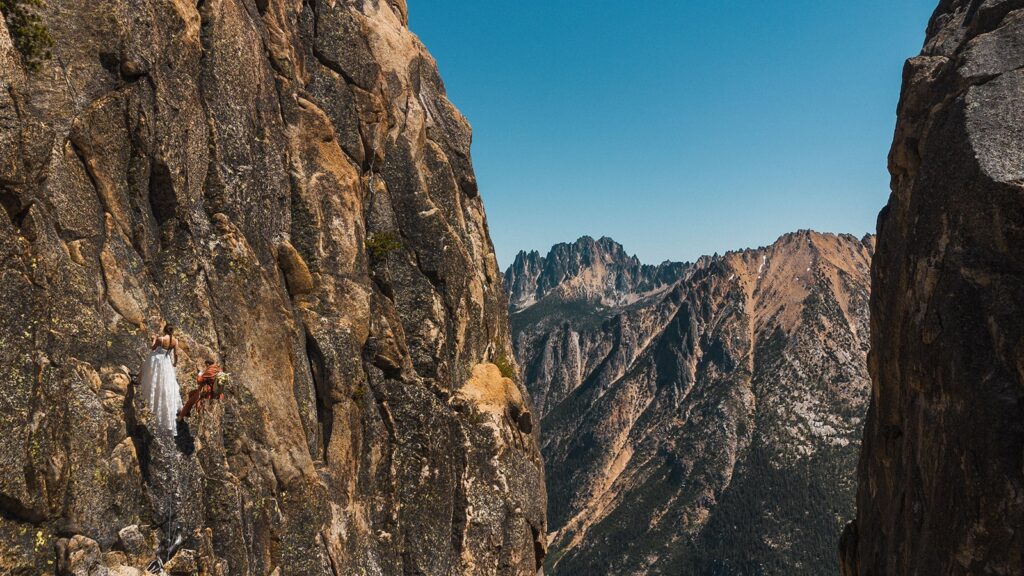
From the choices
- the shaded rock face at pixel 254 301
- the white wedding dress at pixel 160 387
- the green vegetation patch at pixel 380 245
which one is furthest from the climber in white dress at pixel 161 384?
the green vegetation patch at pixel 380 245

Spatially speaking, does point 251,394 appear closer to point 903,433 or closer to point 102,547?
point 102,547

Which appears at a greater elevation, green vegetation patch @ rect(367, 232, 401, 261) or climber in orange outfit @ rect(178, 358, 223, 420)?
green vegetation patch @ rect(367, 232, 401, 261)

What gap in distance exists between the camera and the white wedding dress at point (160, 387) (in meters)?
19.5

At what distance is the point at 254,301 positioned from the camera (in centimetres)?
2633

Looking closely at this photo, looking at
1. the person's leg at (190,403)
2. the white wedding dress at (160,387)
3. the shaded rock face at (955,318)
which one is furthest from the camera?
the person's leg at (190,403)

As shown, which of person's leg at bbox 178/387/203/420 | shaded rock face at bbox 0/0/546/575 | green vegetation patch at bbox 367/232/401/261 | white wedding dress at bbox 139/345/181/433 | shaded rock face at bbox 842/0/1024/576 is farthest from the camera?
green vegetation patch at bbox 367/232/401/261

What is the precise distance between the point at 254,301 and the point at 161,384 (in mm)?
7020

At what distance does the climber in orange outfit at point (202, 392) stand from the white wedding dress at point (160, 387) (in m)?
0.74

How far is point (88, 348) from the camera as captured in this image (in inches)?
720

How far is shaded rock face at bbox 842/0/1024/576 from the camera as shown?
66.4ft

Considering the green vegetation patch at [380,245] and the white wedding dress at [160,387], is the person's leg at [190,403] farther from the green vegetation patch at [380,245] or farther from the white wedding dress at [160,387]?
the green vegetation patch at [380,245]

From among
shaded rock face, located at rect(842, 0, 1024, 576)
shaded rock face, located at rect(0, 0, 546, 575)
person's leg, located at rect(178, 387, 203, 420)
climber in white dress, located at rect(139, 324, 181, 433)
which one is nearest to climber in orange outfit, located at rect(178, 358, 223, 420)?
person's leg, located at rect(178, 387, 203, 420)

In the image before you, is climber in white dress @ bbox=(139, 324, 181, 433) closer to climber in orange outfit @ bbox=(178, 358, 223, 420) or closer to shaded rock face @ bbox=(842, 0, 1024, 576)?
climber in orange outfit @ bbox=(178, 358, 223, 420)

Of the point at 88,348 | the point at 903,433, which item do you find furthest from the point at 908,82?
the point at 88,348
